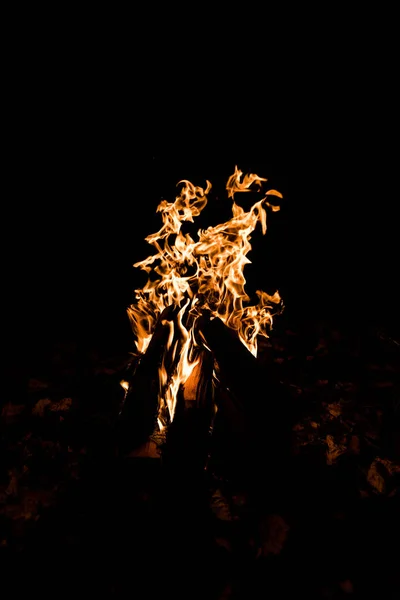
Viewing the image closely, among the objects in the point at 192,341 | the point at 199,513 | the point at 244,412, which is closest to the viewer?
the point at 199,513

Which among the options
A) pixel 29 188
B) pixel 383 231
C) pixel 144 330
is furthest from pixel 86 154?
pixel 383 231

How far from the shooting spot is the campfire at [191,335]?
277 cm

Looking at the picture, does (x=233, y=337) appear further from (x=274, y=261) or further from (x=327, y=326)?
(x=274, y=261)

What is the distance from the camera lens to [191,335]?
124 inches

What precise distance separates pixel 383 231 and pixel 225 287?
5425mm

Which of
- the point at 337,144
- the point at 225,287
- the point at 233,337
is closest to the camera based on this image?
the point at 233,337

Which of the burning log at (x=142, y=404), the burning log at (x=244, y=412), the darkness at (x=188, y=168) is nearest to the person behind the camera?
the burning log at (x=244, y=412)

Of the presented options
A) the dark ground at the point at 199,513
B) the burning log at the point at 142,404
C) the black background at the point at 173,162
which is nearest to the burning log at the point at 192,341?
the burning log at the point at 142,404

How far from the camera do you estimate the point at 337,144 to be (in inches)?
294

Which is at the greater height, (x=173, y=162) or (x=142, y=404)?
(x=173, y=162)

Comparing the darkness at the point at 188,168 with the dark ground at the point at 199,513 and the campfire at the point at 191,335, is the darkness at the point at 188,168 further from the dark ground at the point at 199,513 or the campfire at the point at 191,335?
the dark ground at the point at 199,513

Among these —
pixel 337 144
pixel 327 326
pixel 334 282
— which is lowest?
pixel 327 326

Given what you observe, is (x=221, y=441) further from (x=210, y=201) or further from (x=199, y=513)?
(x=210, y=201)

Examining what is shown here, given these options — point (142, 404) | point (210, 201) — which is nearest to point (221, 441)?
point (142, 404)
